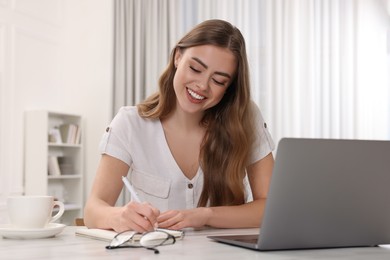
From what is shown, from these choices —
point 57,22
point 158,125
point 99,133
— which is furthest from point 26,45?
point 158,125

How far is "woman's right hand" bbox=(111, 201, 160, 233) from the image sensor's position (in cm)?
146

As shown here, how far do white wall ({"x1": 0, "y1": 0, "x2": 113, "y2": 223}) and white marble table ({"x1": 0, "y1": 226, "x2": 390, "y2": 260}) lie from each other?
3786mm

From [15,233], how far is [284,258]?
2.24 feet

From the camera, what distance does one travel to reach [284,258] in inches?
43.6

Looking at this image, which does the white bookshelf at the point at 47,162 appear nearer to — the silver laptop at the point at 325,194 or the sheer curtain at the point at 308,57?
the sheer curtain at the point at 308,57

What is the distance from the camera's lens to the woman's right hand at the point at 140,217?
1460 millimetres

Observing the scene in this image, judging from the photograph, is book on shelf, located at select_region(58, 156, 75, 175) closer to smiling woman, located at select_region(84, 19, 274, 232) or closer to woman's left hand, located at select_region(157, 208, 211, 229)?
smiling woman, located at select_region(84, 19, 274, 232)

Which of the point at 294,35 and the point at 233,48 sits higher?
the point at 294,35

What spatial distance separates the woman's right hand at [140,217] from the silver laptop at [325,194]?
25cm

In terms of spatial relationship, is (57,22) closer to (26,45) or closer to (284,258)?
(26,45)

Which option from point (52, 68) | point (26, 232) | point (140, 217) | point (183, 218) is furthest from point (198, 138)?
point (52, 68)

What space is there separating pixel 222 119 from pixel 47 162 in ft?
10.4

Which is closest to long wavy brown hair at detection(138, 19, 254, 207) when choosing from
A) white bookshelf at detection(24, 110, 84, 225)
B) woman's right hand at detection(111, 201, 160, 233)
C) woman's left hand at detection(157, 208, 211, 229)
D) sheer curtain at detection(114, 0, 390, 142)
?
woman's left hand at detection(157, 208, 211, 229)

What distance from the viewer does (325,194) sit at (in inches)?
47.1
